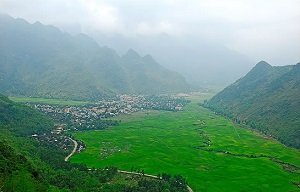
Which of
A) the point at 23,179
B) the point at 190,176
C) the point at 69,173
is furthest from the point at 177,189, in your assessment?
the point at 23,179

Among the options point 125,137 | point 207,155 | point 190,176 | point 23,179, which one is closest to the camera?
point 23,179

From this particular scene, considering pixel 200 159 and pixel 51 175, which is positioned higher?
pixel 51 175

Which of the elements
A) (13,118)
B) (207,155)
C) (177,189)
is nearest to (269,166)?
(207,155)

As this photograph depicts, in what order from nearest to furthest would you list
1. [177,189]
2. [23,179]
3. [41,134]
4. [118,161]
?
[23,179], [177,189], [118,161], [41,134]

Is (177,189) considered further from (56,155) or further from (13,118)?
(13,118)

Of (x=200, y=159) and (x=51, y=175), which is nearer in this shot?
(x=51, y=175)

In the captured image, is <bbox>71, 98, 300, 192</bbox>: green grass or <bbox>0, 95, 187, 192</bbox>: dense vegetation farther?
<bbox>71, 98, 300, 192</bbox>: green grass

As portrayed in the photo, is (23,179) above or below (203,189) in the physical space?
above

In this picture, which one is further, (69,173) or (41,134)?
(41,134)
